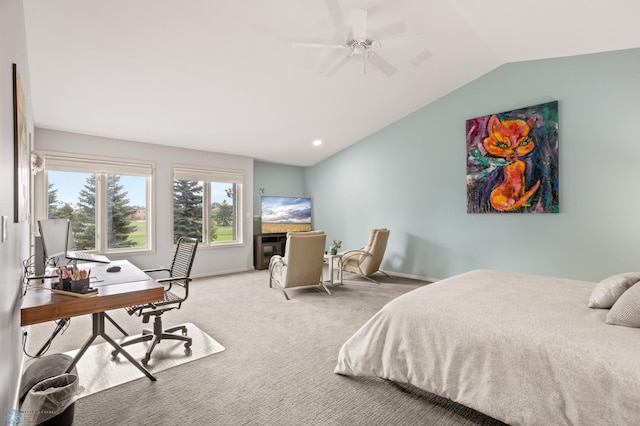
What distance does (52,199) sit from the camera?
451cm

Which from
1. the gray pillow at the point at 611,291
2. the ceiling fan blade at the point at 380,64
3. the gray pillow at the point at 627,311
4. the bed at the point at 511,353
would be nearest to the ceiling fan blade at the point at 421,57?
the ceiling fan blade at the point at 380,64

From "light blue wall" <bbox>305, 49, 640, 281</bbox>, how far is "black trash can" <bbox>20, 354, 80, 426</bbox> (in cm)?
499

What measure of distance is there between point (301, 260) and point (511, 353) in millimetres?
3092

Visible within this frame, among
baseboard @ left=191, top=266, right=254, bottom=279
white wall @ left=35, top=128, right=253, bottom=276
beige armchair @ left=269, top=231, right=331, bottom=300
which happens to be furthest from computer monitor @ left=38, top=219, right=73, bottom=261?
baseboard @ left=191, top=266, right=254, bottom=279

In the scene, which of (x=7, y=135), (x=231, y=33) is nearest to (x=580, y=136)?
(x=231, y=33)

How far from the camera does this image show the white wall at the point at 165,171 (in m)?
4.60

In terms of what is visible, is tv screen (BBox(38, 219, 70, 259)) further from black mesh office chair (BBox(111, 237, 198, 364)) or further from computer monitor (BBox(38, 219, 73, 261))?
black mesh office chair (BBox(111, 237, 198, 364))

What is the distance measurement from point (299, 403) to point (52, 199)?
483 centimetres

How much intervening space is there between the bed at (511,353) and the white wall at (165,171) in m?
4.35

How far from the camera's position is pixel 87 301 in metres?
1.79

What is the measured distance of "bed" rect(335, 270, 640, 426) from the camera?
1316 millimetres

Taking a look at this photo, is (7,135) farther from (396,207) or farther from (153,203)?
(396,207)

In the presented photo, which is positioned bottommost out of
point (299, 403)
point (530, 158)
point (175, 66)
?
point (299, 403)

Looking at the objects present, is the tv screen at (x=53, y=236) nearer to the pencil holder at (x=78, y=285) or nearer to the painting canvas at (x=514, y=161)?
the pencil holder at (x=78, y=285)
